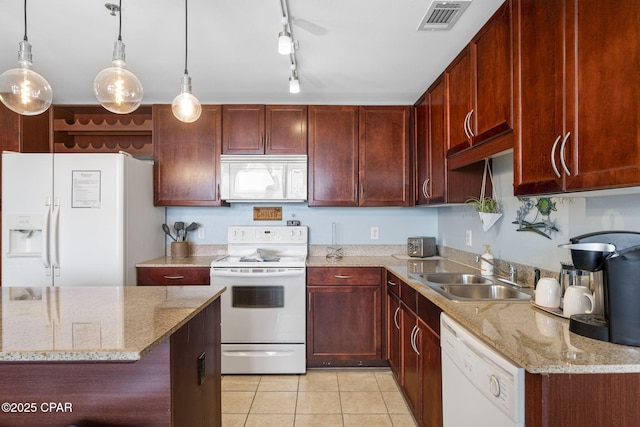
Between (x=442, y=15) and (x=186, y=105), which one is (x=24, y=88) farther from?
(x=442, y=15)

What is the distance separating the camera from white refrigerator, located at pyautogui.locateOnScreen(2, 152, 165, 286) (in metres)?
2.63

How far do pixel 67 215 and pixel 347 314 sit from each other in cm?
224

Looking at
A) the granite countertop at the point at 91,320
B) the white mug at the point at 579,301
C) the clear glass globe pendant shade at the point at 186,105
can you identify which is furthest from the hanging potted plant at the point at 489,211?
the clear glass globe pendant shade at the point at 186,105

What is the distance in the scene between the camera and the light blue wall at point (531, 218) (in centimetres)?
140

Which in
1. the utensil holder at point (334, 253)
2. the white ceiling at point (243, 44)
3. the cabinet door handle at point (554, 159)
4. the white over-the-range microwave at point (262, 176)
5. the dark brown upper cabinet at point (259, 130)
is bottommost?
the utensil holder at point (334, 253)

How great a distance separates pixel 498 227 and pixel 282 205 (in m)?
Answer: 1.89

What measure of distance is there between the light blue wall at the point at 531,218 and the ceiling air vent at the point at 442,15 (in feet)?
2.82

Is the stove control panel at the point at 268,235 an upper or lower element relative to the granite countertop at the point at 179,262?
upper

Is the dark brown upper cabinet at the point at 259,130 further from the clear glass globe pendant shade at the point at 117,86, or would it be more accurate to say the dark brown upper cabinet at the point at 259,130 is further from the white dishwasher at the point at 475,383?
the white dishwasher at the point at 475,383

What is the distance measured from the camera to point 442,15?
181 centimetres

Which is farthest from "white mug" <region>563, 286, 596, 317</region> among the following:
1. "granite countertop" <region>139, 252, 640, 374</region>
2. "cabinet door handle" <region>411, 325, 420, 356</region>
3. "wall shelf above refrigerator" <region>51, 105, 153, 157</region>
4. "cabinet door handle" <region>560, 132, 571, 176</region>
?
"wall shelf above refrigerator" <region>51, 105, 153, 157</region>

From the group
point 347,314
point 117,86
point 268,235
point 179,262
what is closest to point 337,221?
point 268,235

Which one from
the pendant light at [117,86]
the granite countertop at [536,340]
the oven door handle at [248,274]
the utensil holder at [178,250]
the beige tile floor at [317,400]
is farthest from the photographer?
the utensil holder at [178,250]

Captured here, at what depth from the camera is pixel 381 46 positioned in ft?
7.16
